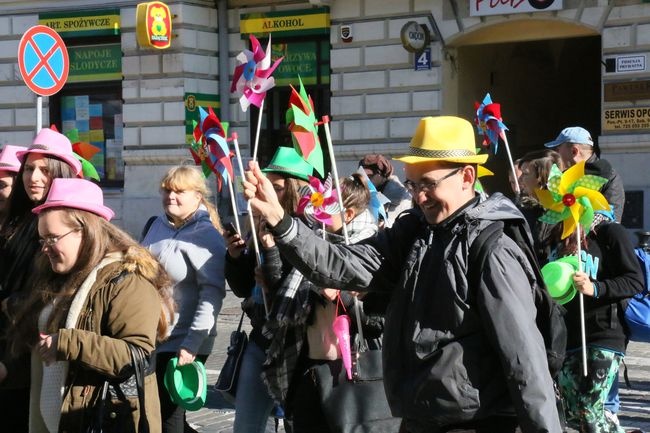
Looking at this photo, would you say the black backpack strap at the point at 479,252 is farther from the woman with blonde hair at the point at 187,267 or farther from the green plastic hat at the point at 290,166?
the woman with blonde hair at the point at 187,267

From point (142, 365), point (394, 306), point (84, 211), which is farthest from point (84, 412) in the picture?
point (394, 306)

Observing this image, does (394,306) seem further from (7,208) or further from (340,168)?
(340,168)

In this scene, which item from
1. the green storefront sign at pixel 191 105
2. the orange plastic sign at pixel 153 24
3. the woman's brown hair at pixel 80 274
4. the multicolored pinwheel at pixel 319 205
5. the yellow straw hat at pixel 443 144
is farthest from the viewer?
the green storefront sign at pixel 191 105

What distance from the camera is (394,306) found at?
3.66m

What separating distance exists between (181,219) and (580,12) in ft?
40.4

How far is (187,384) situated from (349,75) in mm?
13936

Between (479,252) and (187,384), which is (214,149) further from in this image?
(479,252)

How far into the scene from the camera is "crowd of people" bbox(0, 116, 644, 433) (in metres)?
3.50

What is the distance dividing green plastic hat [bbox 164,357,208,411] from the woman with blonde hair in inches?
2.5

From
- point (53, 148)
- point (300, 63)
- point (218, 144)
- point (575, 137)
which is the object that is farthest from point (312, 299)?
point (300, 63)

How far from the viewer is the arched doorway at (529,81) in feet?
60.8

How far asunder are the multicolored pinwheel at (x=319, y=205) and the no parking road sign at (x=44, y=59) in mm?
4428

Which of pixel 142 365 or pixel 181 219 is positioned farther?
pixel 181 219

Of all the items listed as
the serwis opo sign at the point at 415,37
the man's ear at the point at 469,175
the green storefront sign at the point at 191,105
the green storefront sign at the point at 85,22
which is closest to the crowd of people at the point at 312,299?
the man's ear at the point at 469,175
